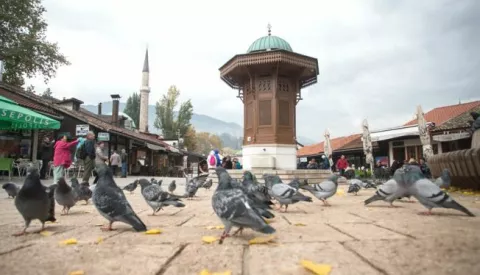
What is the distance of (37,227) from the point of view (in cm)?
359

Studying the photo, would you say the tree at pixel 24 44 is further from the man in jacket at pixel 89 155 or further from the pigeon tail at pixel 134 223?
the pigeon tail at pixel 134 223

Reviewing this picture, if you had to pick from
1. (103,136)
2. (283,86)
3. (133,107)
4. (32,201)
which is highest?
(133,107)

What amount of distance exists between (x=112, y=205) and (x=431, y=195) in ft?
14.4

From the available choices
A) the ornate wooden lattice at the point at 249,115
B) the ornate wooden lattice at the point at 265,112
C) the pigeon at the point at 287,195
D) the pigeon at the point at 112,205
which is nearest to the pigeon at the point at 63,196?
the pigeon at the point at 112,205

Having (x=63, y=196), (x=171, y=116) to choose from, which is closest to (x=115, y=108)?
(x=171, y=116)

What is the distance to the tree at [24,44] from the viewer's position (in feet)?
62.8

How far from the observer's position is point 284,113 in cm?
1529

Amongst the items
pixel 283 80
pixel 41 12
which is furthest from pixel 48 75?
pixel 283 80

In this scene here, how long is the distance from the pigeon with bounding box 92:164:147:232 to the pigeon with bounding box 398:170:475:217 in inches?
158

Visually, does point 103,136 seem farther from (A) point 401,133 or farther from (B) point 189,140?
(B) point 189,140

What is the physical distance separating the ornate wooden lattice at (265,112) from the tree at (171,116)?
103ft

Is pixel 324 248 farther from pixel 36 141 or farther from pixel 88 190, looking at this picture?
pixel 36 141

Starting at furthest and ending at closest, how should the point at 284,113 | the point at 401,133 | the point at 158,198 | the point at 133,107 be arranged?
the point at 133,107, the point at 401,133, the point at 284,113, the point at 158,198

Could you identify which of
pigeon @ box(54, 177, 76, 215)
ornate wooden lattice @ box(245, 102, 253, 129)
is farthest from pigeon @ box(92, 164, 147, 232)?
ornate wooden lattice @ box(245, 102, 253, 129)
